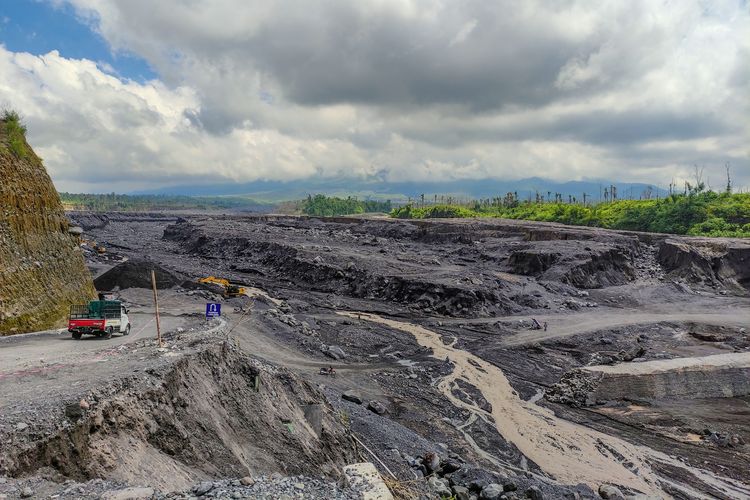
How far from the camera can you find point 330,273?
47.2m

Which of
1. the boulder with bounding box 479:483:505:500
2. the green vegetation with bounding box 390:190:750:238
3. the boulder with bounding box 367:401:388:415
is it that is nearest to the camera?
the boulder with bounding box 479:483:505:500

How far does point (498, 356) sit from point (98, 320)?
69.9ft

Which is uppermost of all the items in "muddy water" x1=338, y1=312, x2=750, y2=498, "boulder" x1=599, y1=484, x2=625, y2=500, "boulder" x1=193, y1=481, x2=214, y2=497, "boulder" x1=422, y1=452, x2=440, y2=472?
"boulder" x1=193, y1=481, x2=214, y2=497

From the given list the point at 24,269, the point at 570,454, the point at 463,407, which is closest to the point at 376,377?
the point at 463,407

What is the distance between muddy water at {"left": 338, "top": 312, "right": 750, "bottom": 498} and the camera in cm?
1617

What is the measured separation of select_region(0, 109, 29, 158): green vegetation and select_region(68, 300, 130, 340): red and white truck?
7.79 m

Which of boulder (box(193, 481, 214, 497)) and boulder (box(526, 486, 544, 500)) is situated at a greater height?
boulder (box(193, 481, 214, 497))

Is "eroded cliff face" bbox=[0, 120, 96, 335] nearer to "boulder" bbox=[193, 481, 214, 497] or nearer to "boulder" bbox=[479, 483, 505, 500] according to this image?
"boulder" bbox=[193, 481, 214, 497]

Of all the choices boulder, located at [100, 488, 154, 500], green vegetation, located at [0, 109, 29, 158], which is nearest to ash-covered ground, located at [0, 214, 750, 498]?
boulder, located at [100, 488, 154, 500]

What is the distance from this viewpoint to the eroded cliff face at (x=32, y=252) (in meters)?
18.9

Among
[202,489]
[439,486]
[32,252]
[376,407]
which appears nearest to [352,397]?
[376,407]

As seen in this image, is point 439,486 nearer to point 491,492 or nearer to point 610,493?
point 491,492

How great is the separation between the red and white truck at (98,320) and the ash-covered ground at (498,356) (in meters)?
0.58

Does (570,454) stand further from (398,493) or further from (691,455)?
(398,493)
